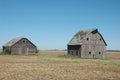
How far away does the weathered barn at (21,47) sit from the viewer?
242ft

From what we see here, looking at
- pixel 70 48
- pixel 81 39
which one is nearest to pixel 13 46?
pixel 70 48

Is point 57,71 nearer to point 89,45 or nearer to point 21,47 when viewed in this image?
point 89,45

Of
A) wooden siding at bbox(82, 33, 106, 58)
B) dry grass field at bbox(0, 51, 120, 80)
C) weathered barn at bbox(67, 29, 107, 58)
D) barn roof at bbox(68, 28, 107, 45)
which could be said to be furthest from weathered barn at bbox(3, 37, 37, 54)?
dry grass field at bbox(0, 51, 120, 80)

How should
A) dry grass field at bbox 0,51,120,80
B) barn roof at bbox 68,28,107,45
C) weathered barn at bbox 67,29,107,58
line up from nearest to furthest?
1. dry grass field at bbox 0,51,120,80
2. weathered barn at bbox 67,29,107,58
3. barn roof at bbox 68,28,107,45

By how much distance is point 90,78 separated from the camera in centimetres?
1972

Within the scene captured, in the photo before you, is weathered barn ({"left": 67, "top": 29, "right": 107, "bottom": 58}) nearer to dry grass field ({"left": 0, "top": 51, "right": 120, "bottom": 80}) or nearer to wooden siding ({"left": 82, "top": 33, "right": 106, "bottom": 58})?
wooden siding ({"left": 82, "top": 33, "right": 106, "bottom": 58})

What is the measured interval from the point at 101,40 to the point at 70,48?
28.9 feet

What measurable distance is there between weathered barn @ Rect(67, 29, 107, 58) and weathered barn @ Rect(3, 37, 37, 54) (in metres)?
15.9

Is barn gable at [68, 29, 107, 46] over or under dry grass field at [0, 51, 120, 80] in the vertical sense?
over

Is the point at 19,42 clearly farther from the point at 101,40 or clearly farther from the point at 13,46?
the point at 101,40

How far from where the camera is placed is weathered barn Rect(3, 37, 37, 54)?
73.6m

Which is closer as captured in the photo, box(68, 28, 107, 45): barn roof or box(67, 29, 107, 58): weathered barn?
box(67, 29, 107, 58): weathered barn

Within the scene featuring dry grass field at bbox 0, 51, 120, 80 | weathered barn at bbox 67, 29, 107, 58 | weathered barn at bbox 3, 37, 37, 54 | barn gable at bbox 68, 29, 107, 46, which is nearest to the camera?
dry grass field at bbox 0, 51, 120, 80

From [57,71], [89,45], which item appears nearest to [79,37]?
[89,45]
